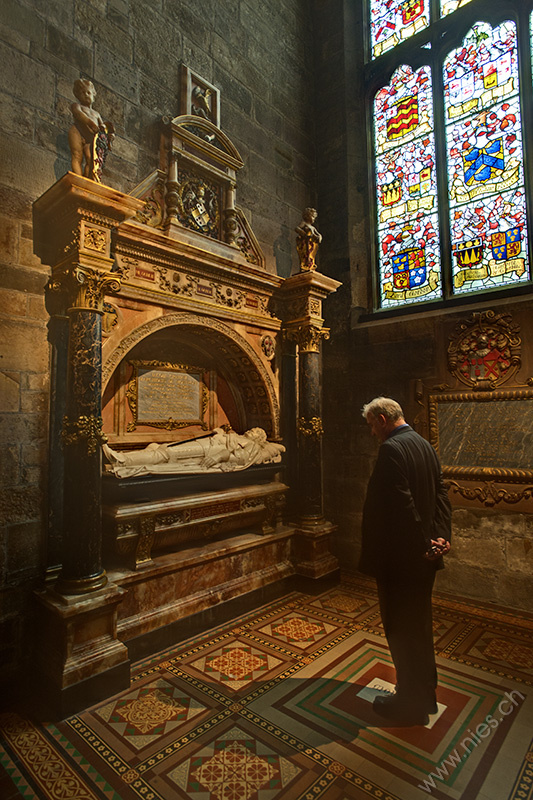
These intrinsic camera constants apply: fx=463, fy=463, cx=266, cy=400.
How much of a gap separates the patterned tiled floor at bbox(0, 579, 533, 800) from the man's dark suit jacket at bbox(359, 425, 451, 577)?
31.4 inches

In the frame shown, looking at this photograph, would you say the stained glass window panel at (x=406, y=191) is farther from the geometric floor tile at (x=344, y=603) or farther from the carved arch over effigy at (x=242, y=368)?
the geometric floor tile at (x=344, y=603)

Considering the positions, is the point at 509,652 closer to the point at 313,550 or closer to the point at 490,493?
the point at 490,493

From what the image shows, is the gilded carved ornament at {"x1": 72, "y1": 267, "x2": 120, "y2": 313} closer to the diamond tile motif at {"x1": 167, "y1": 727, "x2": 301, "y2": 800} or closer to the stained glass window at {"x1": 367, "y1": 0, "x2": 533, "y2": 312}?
the diamond tile motif at {"x1": 167, "y1": 727, "x2": 301, "y2": 800}

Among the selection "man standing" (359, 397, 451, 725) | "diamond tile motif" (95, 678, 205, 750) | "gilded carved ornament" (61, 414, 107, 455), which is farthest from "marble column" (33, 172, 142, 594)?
"man standing" (359, 397, 451, 725)

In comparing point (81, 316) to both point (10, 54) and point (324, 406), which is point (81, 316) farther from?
point (324, 406)

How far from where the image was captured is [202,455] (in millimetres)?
3629

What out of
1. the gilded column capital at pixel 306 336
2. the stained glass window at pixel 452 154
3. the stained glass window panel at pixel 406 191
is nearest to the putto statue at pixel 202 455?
the gilded column capital at pixel 306 336

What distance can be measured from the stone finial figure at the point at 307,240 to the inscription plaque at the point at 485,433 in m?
1.73

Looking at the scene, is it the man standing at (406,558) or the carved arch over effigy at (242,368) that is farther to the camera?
the carved arch over effigy at (242,368)

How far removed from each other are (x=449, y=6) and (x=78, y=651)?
6590 millimetres

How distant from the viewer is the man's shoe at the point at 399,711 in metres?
2.30

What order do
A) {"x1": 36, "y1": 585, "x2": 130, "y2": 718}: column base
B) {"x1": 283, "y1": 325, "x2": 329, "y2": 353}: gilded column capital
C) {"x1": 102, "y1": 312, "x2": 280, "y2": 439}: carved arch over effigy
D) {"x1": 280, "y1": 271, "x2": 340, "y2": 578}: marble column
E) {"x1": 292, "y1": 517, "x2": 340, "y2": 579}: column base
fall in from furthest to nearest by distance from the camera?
{"x1": 283, "y1": 325, "x2": 329, "y2": 353}: gilded column capital < {"x1": 280, "y1": 271, "x2": 340, "y2": 578}: marble column < {"x1": 292, "y1": 517, "x2": 340, "y2": 579}: column base < {"x1": 102, "y1": 312, "x2": 280, "y2": 439}: carved arch over effigy < {"x1": 36, "y1": 585, "x2": 130, "y2": 718}: column base

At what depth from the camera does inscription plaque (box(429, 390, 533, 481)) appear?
151 inches

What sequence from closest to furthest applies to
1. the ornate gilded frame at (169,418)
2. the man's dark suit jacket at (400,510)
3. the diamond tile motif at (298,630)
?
the man's dark suit jacket at (400,510), the diamond tile motif at (298,630), the ornate gilded frame at (169,418)
